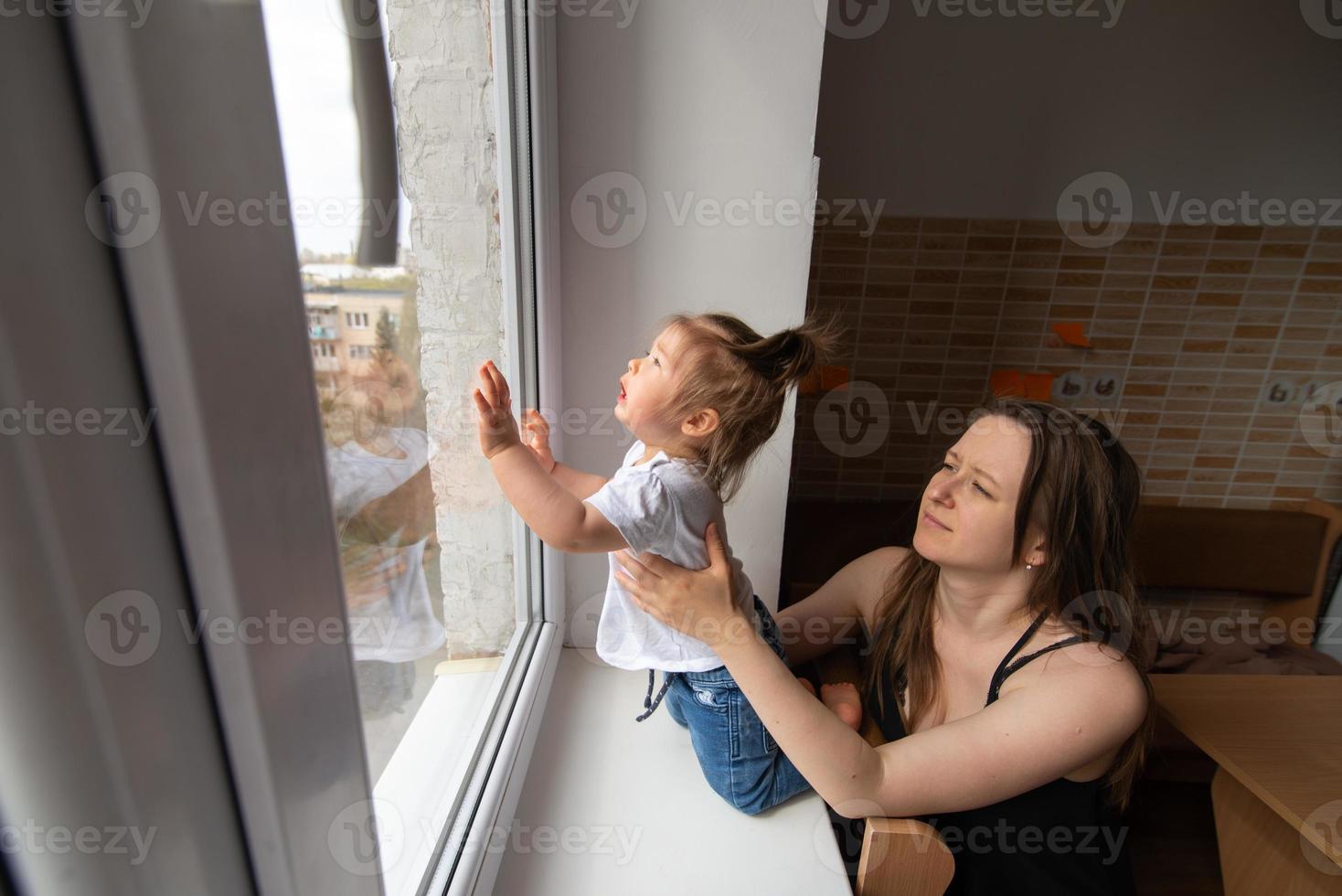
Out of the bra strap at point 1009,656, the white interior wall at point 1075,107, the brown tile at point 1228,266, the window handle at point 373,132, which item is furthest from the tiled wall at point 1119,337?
the window handle at point 373,132

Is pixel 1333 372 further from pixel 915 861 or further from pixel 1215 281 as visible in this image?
pixel 915 861

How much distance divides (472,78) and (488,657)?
0.69m

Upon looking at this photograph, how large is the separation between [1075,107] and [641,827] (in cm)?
207

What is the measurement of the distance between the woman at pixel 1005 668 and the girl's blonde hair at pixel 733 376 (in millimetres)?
136

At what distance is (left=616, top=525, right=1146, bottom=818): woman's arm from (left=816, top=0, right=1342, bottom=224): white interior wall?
4.94ft

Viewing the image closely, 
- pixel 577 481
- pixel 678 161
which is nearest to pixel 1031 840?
pixel 577 481

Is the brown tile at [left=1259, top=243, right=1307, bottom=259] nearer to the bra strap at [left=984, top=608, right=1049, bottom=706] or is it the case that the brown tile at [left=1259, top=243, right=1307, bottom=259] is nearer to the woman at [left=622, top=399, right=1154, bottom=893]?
the woman at [left=622, top=399, right=1154, bottom=893]

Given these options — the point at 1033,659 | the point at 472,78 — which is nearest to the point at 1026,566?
the point at 1033,659

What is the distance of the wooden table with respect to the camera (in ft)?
3.49

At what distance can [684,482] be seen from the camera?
721 millimetres

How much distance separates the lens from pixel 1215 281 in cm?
200

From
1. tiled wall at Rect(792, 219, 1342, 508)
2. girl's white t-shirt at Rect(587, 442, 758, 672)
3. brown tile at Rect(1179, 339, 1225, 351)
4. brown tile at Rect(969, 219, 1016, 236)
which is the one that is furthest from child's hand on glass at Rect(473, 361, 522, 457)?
brown tile at Rect(1179, 339, 1225, 351)

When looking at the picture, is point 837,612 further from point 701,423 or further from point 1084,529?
point 701,423

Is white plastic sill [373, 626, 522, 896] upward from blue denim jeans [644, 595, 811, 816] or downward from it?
upward
